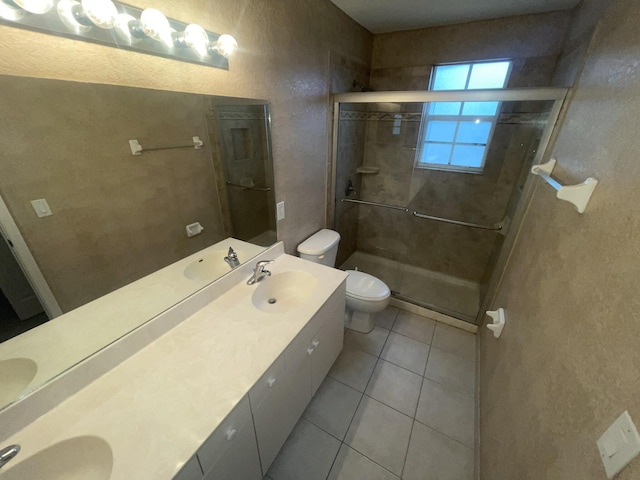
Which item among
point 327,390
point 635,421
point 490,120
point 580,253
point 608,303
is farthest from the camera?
point 490,120

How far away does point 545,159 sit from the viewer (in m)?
1.57

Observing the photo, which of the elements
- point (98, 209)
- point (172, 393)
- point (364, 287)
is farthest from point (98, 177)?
point (364, 287)

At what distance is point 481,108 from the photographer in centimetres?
219

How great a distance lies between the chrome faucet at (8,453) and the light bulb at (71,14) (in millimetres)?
1182

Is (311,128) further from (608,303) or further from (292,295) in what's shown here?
(608,303)

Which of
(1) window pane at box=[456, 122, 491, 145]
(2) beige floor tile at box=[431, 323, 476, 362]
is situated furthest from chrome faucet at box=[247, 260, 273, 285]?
(1) window pane at box=[456, 122, 491, 145]

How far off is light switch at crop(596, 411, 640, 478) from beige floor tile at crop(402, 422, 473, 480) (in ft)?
3.47

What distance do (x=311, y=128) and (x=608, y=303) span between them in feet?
5.77

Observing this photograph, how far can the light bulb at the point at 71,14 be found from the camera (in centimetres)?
70

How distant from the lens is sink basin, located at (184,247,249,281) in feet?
4.05

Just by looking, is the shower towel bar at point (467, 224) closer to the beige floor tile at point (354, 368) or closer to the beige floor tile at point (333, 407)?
the beige floor tile at point (354, 368)

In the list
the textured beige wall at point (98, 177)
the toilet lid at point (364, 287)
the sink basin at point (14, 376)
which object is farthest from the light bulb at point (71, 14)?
the toilet lid at point (364, 287)

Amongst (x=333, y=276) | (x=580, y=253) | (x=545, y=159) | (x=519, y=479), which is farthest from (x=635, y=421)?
(x=545, y=159)

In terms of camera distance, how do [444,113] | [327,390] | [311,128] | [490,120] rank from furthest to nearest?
[444,113] < [490,120] < [311,128] < [327,390]
